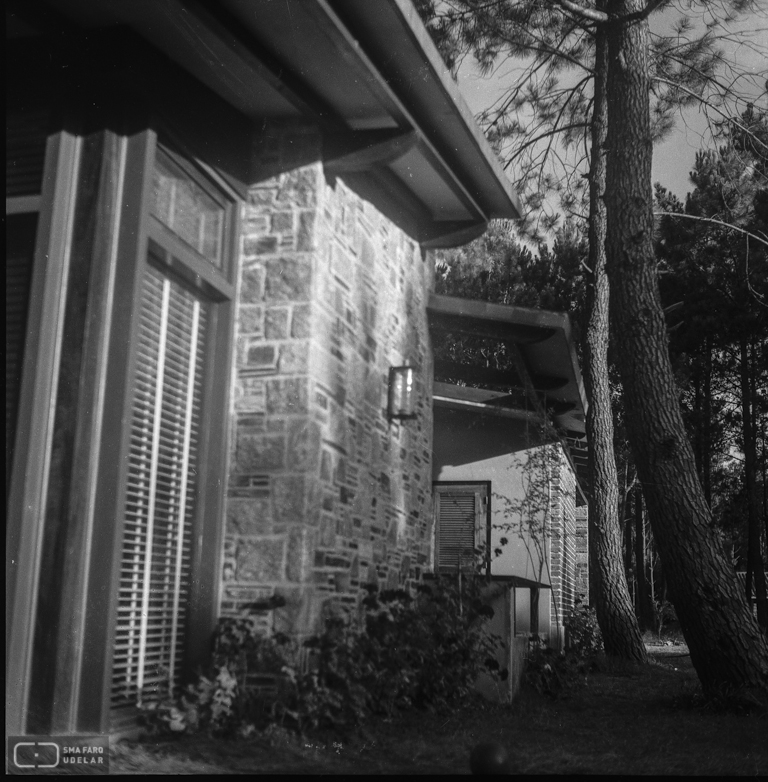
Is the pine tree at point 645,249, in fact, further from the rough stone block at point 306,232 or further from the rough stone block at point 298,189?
the rough stone block at point 306,232

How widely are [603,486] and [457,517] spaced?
4.85 feet

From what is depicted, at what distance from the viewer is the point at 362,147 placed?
4355 millimetres

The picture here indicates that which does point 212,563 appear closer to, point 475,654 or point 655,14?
point 475,654

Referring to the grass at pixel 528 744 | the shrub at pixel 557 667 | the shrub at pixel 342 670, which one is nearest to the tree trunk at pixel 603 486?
the shrub at pixel 557 667

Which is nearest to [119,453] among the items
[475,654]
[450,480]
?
[475,654]

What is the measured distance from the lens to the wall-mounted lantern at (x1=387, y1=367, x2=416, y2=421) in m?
5.28

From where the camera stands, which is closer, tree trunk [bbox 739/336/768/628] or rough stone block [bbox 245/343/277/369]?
rough stone block [bbox 245/343/277/369]

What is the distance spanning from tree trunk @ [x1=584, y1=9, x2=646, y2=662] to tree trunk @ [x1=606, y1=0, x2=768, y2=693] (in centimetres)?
237

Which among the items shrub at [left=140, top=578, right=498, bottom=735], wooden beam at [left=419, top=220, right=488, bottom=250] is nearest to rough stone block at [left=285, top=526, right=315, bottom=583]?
shrub at [left=140, top=578, right=498, bottom=735]

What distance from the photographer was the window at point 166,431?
3.31 meters

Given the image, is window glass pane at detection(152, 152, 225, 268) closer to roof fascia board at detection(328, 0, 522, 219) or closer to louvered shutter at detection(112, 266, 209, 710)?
louvered shutter at detection(112, 266, 209, 710)

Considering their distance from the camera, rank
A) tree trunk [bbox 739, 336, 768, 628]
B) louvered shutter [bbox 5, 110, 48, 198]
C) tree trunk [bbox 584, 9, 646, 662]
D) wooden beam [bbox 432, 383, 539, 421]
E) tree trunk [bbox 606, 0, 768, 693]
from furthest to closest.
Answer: tree trunk [bbox 584, 9, 646, 662]
wooden beam [bbox 432, 383, 539, 421]
tree trunk [bbox 739, 336, 768, 628]
tree trunk [bbox 606, 0, 768, 693]
louvered shutter [bbox 5, 110, 48, 198]

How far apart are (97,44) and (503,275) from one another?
4776 millimetres

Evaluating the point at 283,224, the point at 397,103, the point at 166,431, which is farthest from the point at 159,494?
the point at 397,103
